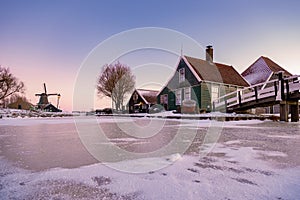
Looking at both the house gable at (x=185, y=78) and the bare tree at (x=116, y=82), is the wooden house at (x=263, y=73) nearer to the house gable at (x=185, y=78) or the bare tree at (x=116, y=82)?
the house gable at (x=185, y=78)

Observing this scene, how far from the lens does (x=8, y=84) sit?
36875mm

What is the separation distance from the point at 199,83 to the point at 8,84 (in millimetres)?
36073

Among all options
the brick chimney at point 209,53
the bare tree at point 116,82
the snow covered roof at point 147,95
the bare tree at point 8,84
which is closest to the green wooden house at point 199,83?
the brick chimney at point 209,53

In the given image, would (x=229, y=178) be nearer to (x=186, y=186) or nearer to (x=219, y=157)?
(x=186, y=186)

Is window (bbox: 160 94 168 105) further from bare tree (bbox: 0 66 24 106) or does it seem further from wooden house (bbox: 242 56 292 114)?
bare tree (bbox: 0 66 24 106)

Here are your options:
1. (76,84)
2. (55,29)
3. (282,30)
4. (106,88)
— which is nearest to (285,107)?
(282,30)

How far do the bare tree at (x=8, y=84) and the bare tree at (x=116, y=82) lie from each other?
16784mm

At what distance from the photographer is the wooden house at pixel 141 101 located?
106 feet

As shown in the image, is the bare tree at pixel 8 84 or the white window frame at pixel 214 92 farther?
the bare tree at pixel 8 84

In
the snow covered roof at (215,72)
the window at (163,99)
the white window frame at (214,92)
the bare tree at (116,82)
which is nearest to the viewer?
the white window frame at (214,92)

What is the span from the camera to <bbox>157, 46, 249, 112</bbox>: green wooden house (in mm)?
18802

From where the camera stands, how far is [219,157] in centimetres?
317

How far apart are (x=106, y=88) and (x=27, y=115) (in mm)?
14731

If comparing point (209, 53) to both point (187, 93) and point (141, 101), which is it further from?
point (141, 101)
